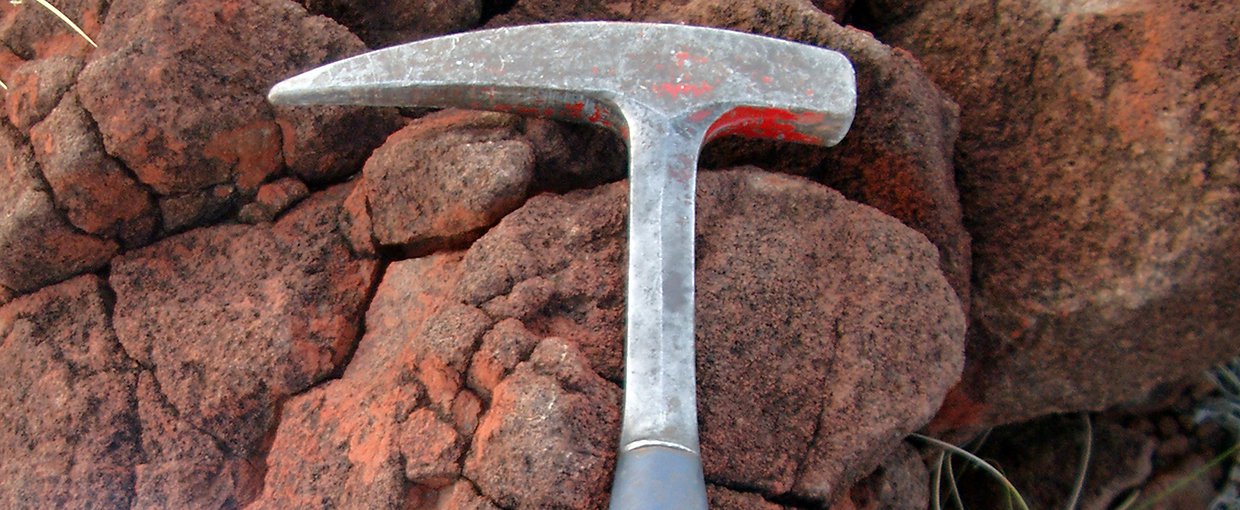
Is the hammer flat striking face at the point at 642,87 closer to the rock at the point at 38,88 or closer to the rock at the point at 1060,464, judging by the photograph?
the rock at the point at 38,88

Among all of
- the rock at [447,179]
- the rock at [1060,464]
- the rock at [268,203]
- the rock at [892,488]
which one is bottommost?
the rock at [1060,464]

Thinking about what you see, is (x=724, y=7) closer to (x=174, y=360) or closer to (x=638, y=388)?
(x=638, y=388)

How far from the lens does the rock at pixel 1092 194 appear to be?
1712mm

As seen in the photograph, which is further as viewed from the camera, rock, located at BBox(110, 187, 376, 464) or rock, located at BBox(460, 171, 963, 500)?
rock, located at BBox(110, 187, 376, 464)

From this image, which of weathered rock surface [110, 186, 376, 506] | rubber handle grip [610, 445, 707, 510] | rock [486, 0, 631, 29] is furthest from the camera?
rock [486, 0, 631, 29]

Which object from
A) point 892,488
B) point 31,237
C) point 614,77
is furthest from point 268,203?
point 892,488

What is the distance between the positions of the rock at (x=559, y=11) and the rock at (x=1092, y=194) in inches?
29.0

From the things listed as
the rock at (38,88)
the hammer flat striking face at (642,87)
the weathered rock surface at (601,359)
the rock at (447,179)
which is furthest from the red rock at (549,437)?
the rock at (38,88)

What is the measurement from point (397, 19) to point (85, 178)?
0.70m

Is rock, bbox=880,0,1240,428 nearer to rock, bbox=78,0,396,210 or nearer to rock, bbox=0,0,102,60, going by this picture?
rock, bbox=78,0,396,210

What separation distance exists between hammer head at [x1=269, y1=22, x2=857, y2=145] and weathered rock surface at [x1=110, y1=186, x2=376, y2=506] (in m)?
0.30

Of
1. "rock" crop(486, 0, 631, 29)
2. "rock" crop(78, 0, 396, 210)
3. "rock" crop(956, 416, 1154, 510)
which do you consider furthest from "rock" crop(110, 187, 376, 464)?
"rock" crop(956, 416, 1154, 510)

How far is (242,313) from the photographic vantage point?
5.52ft

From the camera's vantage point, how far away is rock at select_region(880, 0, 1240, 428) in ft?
5.62
